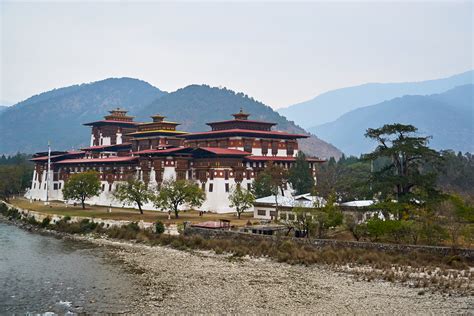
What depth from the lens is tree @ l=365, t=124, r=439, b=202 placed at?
156 ft

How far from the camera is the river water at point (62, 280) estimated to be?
99.7 ft

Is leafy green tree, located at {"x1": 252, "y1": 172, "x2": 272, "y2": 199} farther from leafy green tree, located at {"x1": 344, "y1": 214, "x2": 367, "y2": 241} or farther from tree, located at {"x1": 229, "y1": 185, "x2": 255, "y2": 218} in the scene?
leafy green tree, located at {"x1": 344, "y1": 214, "x2": 367, "y2": 241}

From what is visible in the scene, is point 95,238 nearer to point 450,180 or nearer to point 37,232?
point 37,232

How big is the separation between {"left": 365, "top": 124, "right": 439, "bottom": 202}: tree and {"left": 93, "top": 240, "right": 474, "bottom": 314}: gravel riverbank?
1244cm

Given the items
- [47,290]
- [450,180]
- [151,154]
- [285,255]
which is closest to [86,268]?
[47,290]

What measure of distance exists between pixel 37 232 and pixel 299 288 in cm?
3976

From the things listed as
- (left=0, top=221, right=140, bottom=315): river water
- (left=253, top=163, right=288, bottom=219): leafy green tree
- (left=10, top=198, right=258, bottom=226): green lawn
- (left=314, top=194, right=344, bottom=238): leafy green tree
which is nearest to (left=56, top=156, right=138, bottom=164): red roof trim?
(left=10, top=198, right=258, bottom=226): green lawn

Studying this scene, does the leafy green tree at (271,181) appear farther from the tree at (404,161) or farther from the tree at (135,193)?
the tree at (404,161)

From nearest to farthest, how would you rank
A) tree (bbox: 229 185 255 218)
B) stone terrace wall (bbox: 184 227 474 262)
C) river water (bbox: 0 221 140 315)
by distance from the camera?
river water (bbox: 0 221 140 315), stone terrace wall (bbox: 184 227 474 262), tree (bbox: 229 185 255 218)

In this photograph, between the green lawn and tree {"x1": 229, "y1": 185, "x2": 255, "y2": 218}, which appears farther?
tree {"x1": 229, "y1": 185, "x2": 255, "y2": 218}

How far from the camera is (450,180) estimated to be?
105 m

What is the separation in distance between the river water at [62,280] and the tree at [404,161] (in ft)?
76.8

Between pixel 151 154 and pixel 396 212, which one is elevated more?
pixel 151 154

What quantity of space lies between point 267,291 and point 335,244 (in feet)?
41.3
